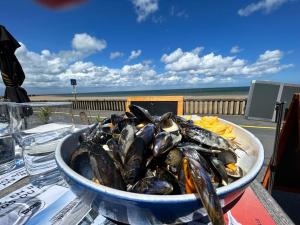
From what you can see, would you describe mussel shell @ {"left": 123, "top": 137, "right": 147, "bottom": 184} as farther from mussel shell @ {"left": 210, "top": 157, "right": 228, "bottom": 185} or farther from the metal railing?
the metal railing

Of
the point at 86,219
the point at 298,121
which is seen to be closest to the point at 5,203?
the point at 86,219

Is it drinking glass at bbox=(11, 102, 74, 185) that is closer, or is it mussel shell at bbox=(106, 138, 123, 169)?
mussel shell at bbox=(106, 138, 123, 169)

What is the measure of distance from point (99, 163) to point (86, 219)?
25 centimetres

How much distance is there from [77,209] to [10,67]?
315 cm

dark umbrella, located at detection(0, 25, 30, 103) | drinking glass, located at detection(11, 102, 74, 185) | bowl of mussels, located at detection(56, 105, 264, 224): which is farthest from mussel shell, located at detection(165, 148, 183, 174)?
dark umbrella, located at detection(0, 25, 30, 103)

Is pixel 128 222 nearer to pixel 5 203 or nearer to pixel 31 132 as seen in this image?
pixel 5 203

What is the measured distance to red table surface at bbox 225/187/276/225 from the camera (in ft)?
2.03

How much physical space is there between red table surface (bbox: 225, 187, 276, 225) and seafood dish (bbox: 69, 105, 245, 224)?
0.59 feet

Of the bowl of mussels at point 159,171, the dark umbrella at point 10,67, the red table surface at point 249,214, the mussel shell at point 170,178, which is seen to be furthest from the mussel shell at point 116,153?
the dark umbrella at point 10,67

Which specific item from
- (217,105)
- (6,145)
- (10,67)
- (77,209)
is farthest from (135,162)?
(217,105)

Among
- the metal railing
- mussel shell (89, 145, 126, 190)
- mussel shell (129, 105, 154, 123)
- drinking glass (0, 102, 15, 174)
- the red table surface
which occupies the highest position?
mussel shell (129, 105, 154, 123)

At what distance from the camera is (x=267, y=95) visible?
4.31ft

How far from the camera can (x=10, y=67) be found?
3.04 meters

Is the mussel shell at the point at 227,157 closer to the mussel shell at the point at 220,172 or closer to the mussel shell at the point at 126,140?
the mussel shell at the point at 220,172
